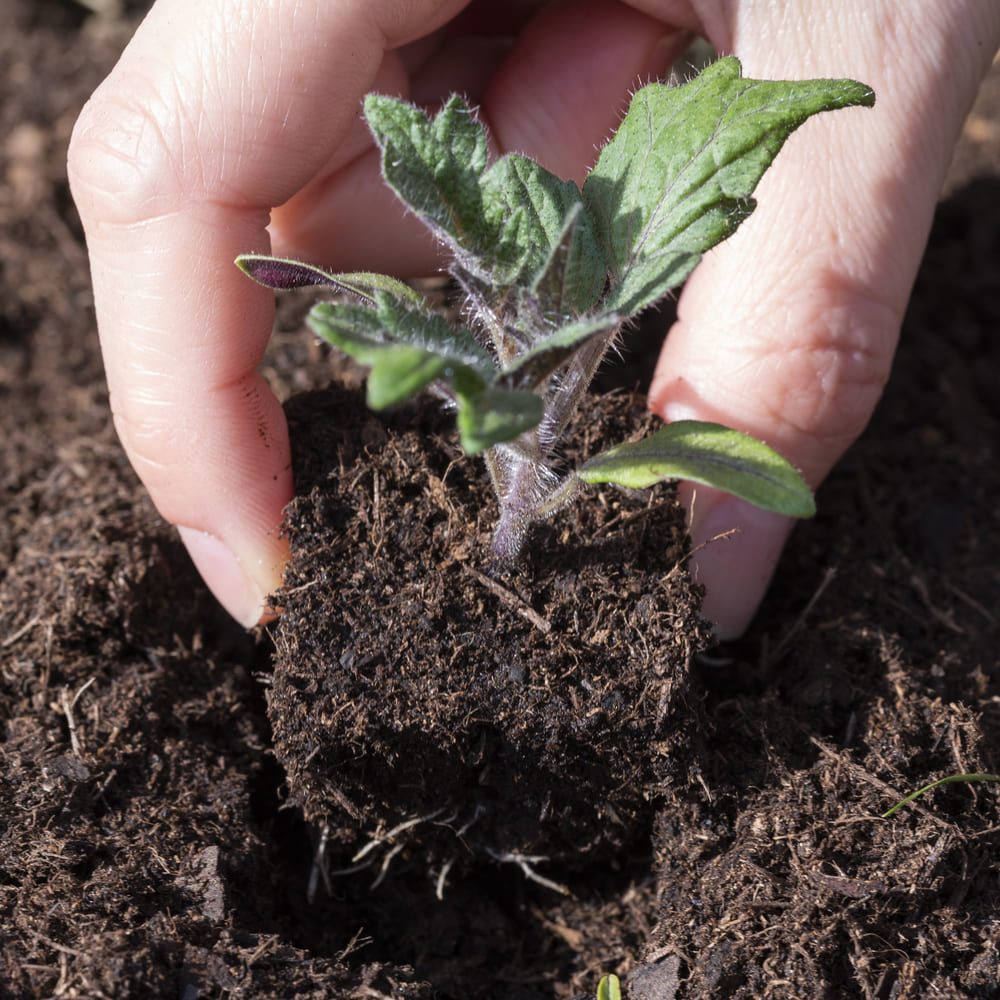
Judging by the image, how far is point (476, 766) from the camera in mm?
2254

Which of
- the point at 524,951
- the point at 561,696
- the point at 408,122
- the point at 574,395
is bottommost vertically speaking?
the point at 524,951

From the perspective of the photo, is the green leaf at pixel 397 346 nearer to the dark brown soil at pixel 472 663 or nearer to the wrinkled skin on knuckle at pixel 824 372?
the dark brown soil at pixel 472 663

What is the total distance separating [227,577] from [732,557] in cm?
142

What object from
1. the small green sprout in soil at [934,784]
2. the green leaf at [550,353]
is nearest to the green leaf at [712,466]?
the green leaf at [550,353]

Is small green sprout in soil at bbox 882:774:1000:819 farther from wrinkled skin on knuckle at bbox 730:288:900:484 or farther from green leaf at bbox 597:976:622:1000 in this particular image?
wrinkled skin on knuckle at bbox 730:288:900:484

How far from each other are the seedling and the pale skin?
475 millimetres

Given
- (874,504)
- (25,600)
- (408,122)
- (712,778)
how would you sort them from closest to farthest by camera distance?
(408,122)
(712,778)
(25,600)
(874,504)

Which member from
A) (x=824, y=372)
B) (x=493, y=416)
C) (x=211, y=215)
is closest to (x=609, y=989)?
(x=493, y=416)

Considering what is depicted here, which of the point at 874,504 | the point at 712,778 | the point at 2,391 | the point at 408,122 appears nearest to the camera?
the point at 408,122

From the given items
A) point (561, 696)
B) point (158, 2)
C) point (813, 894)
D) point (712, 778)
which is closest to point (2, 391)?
point (158, 2)

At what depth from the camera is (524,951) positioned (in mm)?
2404

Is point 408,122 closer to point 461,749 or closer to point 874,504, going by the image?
point 461,749

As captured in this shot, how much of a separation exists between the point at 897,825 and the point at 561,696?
0.81m

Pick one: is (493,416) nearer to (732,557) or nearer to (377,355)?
(377,355)
